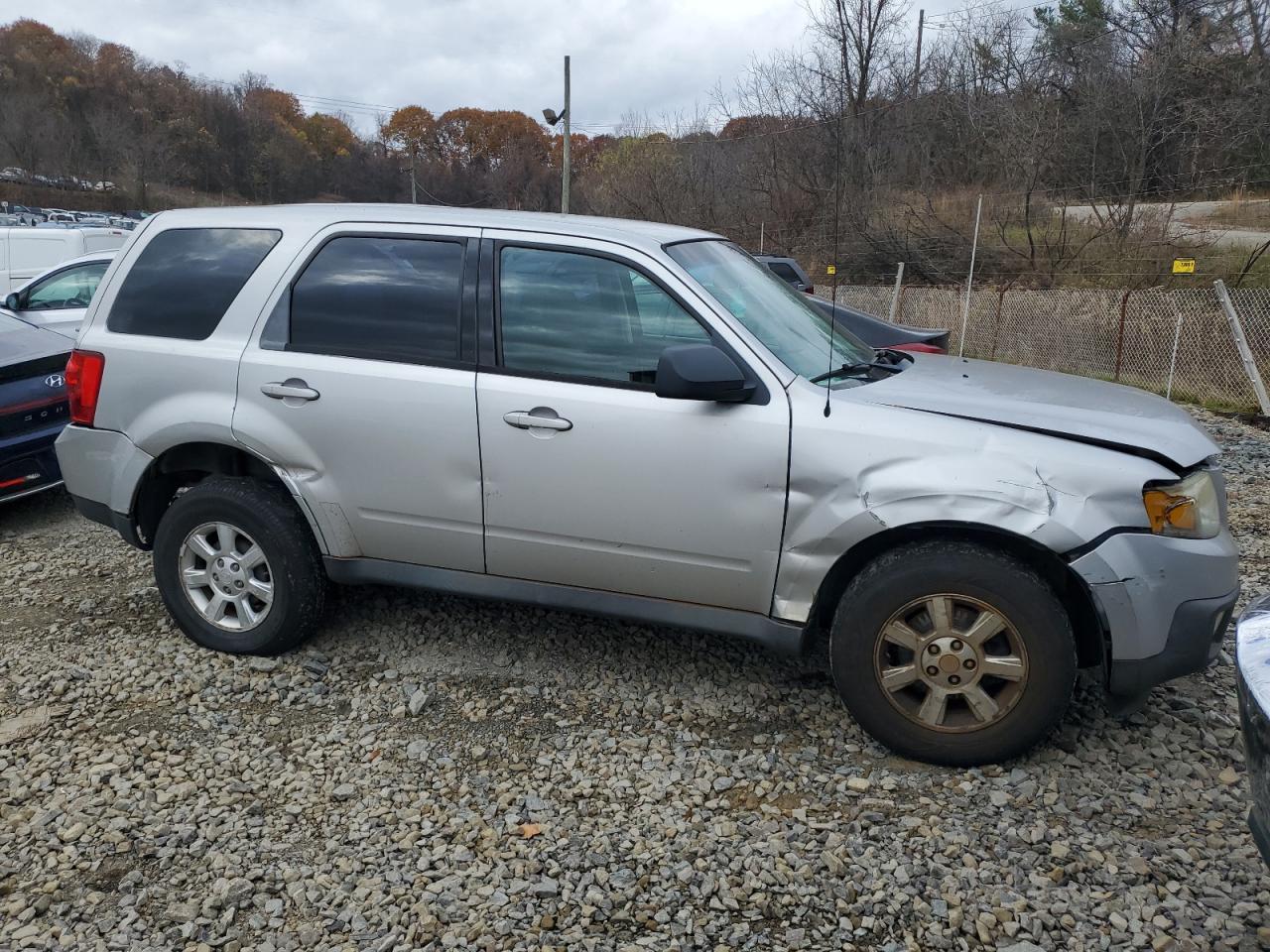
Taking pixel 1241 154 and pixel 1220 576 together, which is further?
pixel 1241 154

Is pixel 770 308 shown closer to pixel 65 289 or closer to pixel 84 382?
pixel 84 382

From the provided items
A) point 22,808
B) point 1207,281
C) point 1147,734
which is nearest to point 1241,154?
point 1207,281

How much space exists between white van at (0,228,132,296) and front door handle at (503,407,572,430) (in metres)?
12.7

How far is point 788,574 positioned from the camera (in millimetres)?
3311

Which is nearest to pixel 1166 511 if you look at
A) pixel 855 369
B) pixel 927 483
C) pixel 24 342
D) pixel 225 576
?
pixel 927 483

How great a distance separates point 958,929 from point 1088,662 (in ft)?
3.77

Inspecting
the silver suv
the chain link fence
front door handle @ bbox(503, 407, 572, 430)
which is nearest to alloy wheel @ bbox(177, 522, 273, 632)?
the silver suv

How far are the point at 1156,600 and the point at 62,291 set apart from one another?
1069 centimetres

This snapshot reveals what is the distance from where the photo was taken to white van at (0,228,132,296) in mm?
13695

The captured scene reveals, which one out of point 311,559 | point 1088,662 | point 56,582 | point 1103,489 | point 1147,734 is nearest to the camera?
point 1103,489

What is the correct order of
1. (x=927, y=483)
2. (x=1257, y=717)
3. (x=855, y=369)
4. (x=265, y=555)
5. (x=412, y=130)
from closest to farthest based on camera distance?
1. (x=1257, y=717)
2. (x=927, y=483)
3. (x=855, y=369)
4. (x=265, y=555)
5. (x=412, y=130)

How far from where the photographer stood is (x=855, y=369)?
3711mm

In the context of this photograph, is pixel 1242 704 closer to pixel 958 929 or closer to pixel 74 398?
pixel 958 929

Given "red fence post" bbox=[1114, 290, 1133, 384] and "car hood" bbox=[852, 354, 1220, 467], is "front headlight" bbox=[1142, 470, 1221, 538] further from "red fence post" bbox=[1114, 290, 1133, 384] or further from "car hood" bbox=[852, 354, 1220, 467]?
"red fence post" bbox=[1114, 290, 1133, 384]
